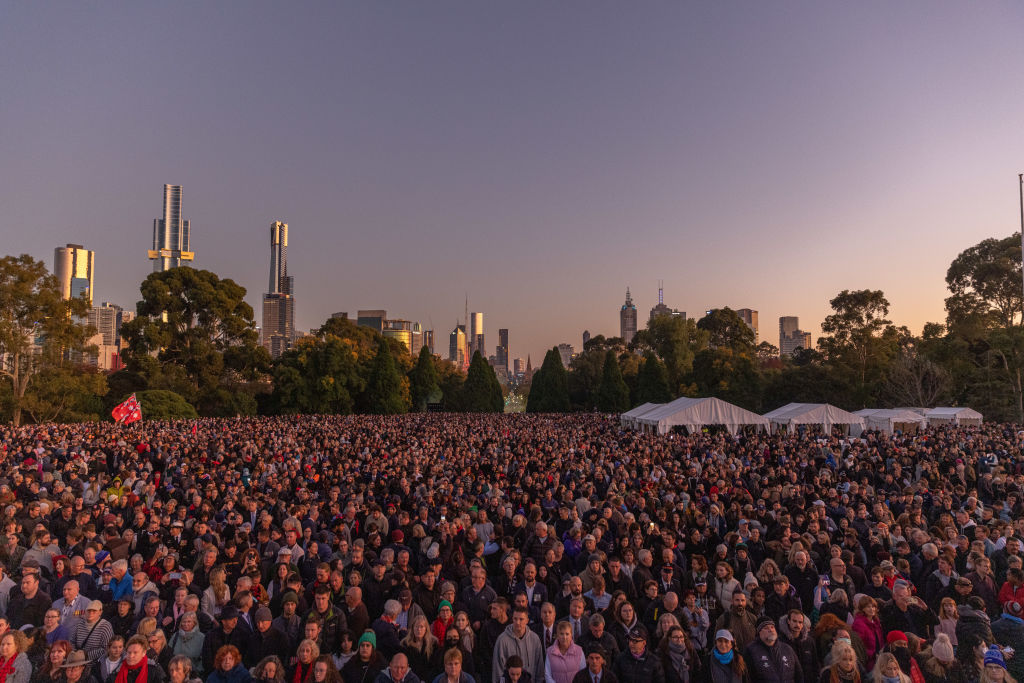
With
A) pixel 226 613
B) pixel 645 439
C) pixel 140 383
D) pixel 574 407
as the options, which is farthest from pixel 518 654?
pixel 574 407

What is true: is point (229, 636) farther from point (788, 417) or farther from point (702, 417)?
point (788, 417)

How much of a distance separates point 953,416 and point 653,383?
79.1 ft

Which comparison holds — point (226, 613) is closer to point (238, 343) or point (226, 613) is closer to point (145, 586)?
point (145, 586)

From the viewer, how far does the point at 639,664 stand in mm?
4180

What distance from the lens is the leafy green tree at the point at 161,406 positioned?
97.2 ft

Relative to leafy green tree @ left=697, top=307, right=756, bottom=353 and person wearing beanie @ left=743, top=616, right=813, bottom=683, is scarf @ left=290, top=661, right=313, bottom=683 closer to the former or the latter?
person wearing beanie @ left=743, top=616, right=813, bottom=683

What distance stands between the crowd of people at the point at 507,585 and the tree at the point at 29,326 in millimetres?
20387

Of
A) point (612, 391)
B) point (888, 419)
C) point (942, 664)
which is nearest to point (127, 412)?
point (942, 664)

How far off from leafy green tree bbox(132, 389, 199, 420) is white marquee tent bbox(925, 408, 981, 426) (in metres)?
35.5

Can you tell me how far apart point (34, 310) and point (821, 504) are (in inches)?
1314

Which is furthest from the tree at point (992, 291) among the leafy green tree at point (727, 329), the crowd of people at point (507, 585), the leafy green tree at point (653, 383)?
the crowd of people at point (507, 585)

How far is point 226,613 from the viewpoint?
4.52 metres

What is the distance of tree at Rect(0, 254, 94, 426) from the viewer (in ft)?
90.2

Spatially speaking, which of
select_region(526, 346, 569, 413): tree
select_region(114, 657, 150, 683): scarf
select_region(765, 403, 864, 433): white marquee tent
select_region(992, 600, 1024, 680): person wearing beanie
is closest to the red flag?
select_region(114, 657, 150, 683): scarf
